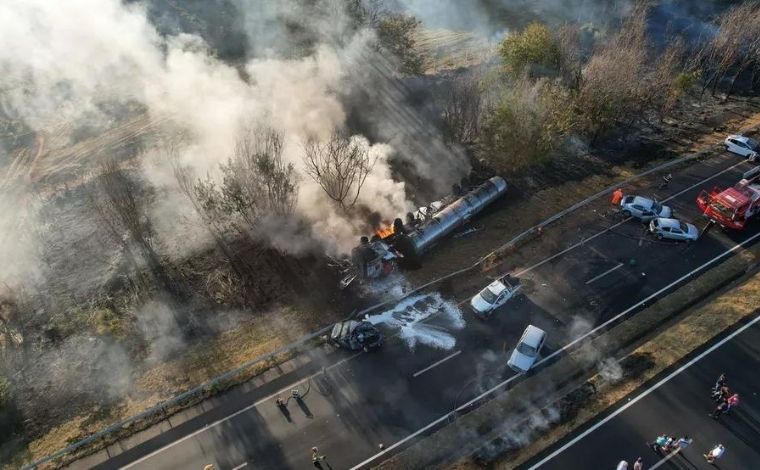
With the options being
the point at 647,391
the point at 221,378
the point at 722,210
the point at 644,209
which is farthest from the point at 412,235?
the point at 722,210

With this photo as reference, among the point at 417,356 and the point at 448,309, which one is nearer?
the point at 417,356

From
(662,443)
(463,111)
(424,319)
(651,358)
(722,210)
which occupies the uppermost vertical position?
(463,111)

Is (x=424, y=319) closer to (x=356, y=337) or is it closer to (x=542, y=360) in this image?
(x=356, y=337)

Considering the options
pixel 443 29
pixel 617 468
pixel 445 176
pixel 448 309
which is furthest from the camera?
pixel 443 29

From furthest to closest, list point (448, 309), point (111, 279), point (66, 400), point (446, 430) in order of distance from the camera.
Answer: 1. point (111, 279)
2. point (448, 309)
3. point (66, 400)
4. point (446, 430)

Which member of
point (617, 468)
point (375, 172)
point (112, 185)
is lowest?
point (617, 468)

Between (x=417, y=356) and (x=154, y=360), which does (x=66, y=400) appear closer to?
(x=154, y=360)

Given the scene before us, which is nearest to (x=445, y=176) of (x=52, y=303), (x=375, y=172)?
(x=375, y=172)

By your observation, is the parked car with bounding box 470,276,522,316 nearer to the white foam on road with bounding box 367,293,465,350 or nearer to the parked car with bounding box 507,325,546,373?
the white foam on road with bounding box 367,293,465,350
